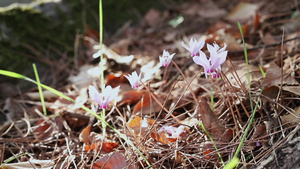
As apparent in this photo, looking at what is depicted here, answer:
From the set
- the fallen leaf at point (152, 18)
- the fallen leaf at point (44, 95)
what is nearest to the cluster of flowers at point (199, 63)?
the fallen leaf at point (44, 95)

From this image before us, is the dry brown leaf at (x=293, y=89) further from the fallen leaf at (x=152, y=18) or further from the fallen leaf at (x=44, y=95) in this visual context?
the fallen leaf at (x=152, y=18)

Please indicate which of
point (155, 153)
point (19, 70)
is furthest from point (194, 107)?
point (19, 70)

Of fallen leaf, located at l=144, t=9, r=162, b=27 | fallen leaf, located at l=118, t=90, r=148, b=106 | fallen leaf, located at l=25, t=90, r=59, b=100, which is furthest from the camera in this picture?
fallen leaf, located at l=144, t=9, r=162, b=27

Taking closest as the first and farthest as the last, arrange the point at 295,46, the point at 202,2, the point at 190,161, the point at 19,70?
the point at 190,161 → the point at 295,46 → the point at 19,70 → the point at 202,2

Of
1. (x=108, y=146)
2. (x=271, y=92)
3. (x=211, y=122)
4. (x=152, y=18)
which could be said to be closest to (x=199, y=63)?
(x=211, y=122)

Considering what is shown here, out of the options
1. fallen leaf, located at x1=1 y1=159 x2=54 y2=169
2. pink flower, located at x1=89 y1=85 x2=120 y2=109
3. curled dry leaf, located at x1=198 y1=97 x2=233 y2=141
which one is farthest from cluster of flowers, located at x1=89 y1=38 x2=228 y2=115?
fallen leaf, located at x1=1 y1=159 x2=54 y2=169

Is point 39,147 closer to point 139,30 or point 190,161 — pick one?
point 190,161

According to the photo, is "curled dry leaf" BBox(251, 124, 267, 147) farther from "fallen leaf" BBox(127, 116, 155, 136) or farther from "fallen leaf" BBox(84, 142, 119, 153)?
"fallen leaf" BBox(84, 142, 119, 153)

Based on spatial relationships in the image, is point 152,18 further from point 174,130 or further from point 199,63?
point 199,63
